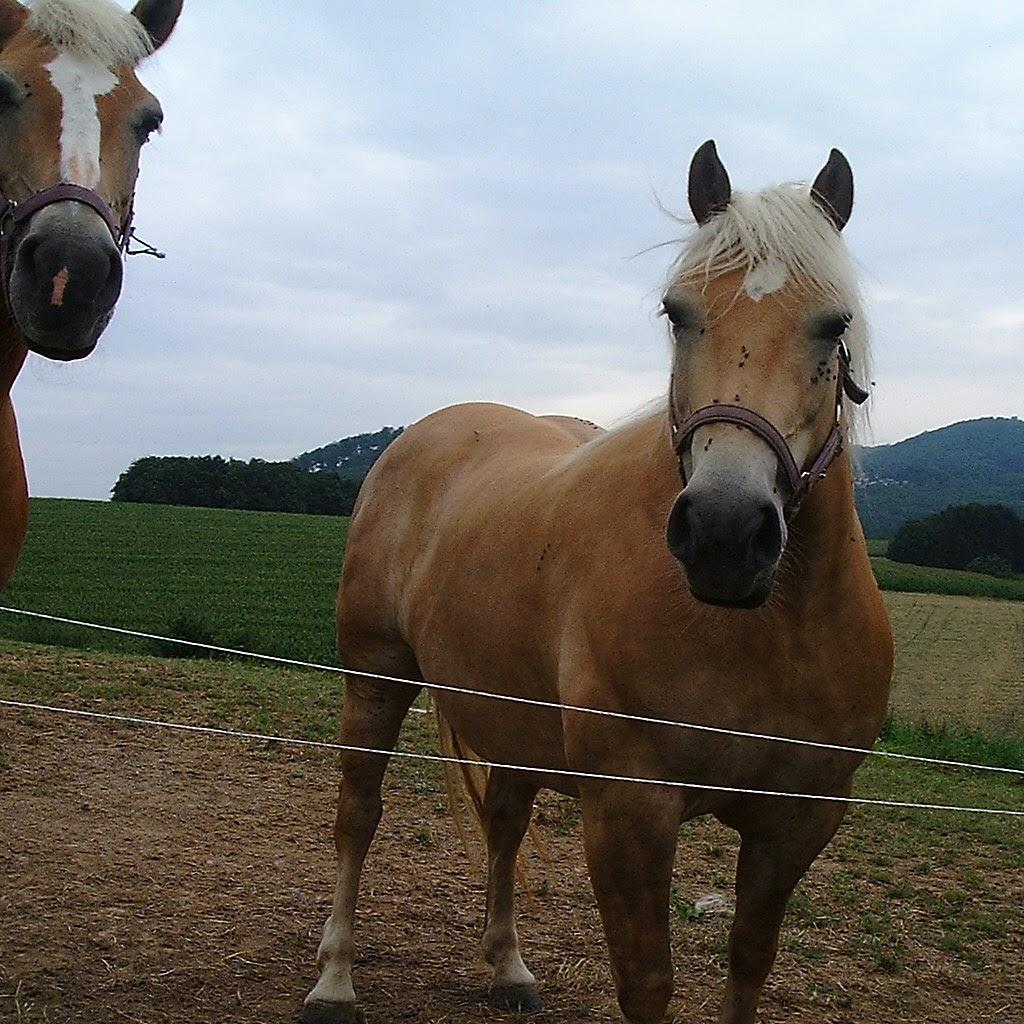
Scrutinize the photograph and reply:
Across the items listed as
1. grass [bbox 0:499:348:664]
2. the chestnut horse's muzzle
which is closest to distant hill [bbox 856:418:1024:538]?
the chestnut horse's muzzle

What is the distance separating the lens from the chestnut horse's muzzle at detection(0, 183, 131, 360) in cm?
239

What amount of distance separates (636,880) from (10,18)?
106 inches

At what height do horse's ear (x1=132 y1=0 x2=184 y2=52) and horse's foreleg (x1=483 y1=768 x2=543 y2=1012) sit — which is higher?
horse's ear (x1=132 y1=0 x2=184 y2=52)

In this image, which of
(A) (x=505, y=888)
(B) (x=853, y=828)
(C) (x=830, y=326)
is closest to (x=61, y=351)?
(C) (x=830, y=326)

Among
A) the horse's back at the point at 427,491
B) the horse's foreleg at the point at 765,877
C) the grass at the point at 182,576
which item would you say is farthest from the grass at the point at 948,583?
the horse's foreleg at the point at 765,877

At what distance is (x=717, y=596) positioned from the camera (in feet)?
7.17

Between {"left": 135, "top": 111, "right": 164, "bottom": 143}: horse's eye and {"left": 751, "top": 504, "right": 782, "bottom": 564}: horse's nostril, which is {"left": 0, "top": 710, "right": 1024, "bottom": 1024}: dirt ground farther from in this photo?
{"left": 135, "top": 111, "right": 164, "bottom": 143}: horse's eye

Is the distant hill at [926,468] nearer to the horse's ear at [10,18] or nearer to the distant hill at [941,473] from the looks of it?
the distant hill at [941,473]

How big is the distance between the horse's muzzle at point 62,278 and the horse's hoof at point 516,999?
105 inches

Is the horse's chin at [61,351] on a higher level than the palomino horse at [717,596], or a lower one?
higher

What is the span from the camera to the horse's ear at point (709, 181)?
8.62 ft

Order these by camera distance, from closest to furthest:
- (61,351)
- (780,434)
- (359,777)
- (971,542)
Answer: (780,434) < (61,351) < (359,777) < (971,542)

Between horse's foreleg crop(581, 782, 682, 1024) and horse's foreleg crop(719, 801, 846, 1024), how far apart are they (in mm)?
304

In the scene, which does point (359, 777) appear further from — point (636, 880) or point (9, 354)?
point (9, 354)
